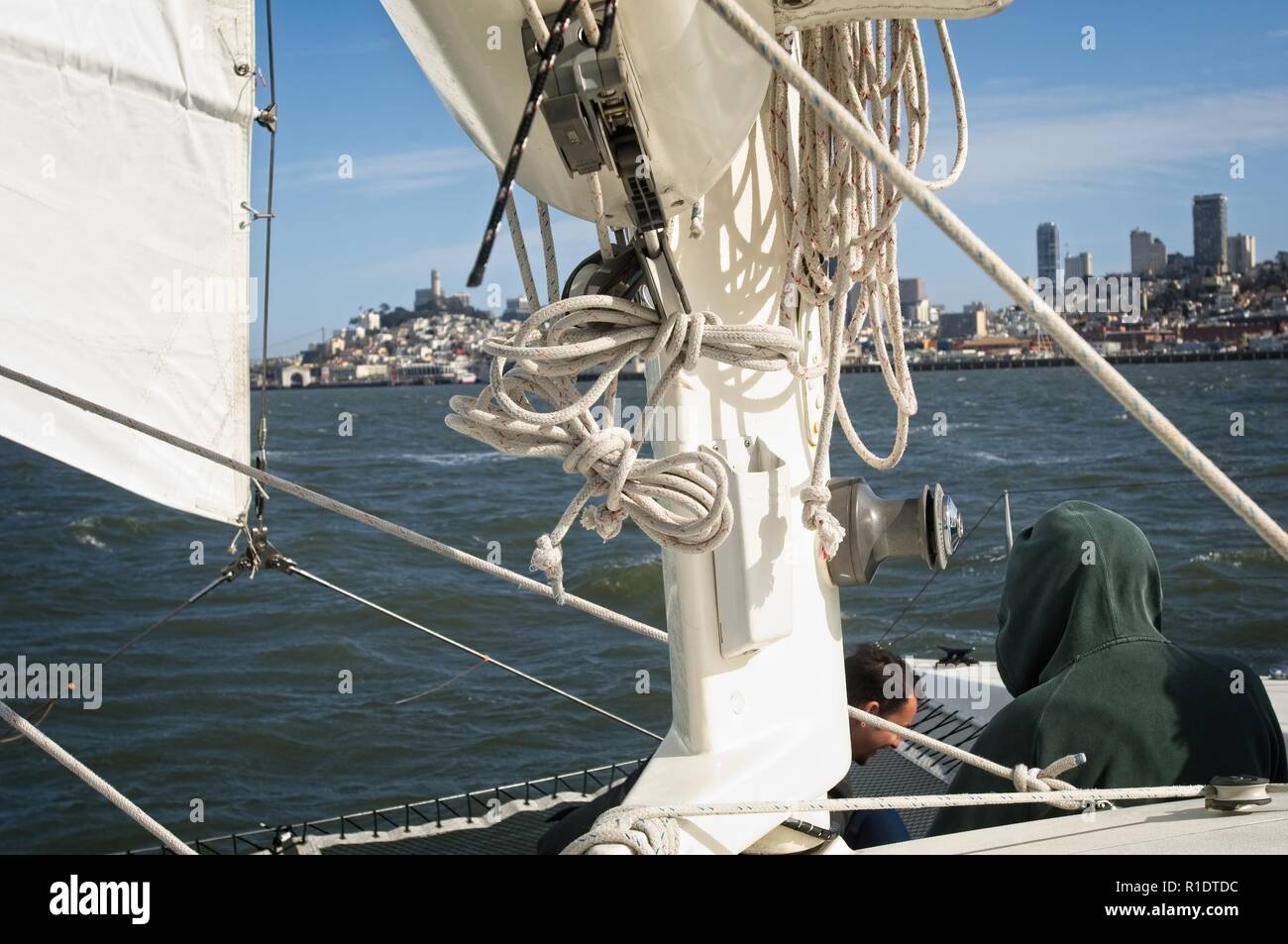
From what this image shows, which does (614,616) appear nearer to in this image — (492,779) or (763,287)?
(763,287)

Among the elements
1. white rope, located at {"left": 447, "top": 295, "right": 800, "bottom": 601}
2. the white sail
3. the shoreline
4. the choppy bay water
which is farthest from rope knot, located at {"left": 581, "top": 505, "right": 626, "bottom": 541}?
the shoreline

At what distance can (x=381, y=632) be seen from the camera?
38.4 feet

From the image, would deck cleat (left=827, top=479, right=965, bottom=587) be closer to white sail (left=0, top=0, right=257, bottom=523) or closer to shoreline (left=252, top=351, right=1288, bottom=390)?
white sail (left=0, top=0, right=257, bottom=523)

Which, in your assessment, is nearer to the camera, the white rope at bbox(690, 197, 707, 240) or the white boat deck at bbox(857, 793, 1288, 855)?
the white boat deck at bbox(857, 793, 1288, 855)

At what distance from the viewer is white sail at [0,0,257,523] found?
3.32 meters

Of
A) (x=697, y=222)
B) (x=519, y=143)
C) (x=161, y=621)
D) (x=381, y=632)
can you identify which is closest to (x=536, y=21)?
(x=519, y=143)

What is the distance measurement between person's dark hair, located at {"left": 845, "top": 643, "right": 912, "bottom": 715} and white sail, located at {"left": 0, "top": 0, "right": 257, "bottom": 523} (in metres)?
2.08

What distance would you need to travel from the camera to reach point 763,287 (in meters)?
2.09

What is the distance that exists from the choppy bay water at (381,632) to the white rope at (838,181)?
4306 millimetres

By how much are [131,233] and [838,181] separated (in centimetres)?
252

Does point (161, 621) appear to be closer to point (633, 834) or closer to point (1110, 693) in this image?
point (633, 834)

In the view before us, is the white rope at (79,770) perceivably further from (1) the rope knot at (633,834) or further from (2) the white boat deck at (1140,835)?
(2) the white boat deck at (1140,835)

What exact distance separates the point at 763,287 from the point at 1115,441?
100ft
